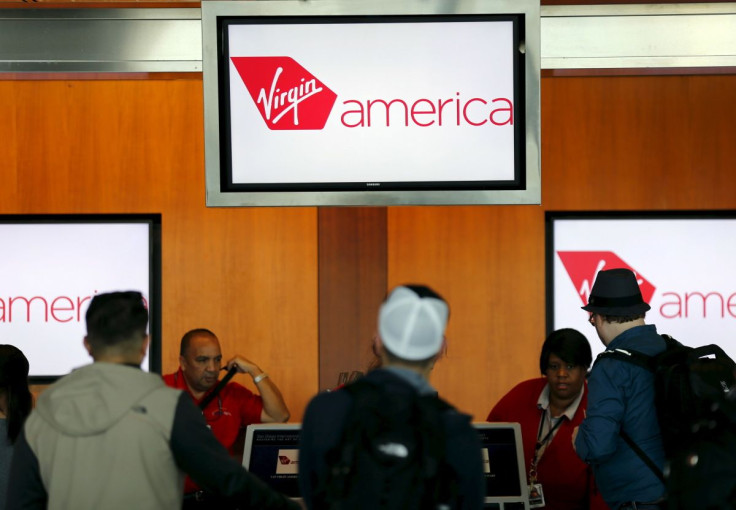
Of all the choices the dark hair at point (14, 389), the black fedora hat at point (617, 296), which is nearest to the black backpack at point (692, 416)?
the black fedora hat at point (617, 296)

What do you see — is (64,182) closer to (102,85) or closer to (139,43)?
(102,85)

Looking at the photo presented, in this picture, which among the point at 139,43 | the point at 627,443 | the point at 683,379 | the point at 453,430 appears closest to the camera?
the point at 453,430

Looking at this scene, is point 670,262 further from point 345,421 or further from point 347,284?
point 345,421

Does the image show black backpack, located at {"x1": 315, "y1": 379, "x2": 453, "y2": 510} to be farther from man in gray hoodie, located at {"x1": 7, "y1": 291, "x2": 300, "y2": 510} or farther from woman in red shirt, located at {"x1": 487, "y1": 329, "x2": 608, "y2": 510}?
woman in red shirt, located at {"x1": 487, "y1": 329, "x2": 608, "y2": 510}

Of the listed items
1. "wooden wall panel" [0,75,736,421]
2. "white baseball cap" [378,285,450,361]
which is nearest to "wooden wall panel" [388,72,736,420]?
"wooden wall panel" [0,75,736,421]

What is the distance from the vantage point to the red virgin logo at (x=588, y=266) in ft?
17.8

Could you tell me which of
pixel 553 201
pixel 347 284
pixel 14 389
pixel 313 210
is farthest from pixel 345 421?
pixel 553 201

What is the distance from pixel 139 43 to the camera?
3.83m

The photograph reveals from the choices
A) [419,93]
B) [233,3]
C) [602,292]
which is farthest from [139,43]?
[602,292]

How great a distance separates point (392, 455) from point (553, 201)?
149 inches

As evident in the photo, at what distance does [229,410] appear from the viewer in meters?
4.52

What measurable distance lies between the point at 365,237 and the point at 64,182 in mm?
1768

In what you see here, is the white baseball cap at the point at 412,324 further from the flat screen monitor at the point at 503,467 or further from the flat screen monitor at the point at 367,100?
the flat screen monitor at the point at 367,100

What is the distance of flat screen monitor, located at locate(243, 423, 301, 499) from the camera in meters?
3.04
